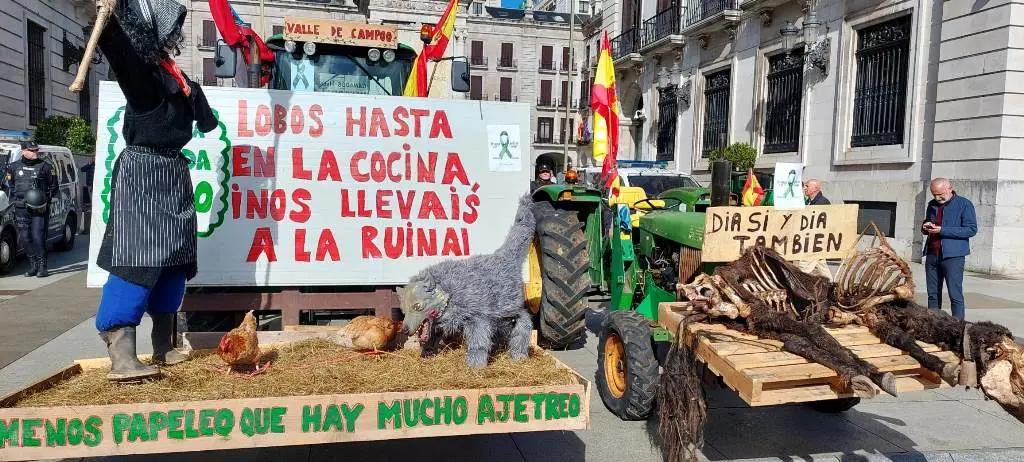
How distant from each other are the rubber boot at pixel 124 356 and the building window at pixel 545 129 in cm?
5308

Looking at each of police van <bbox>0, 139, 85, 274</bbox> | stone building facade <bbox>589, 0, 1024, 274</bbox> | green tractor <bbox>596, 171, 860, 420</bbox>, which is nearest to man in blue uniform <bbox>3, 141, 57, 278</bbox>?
police van <bbox>0, 139, 85, 274</bbox>

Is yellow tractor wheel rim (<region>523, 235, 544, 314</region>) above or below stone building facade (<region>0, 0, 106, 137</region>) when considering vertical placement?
below

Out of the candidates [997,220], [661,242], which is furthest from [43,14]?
[997,220]

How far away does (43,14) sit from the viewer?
2534 cm

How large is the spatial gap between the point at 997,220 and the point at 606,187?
884 cm

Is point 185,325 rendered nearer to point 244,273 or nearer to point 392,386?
point 244,273

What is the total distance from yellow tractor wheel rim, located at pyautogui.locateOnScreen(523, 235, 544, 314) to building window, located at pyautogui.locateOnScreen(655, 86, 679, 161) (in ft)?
60.5

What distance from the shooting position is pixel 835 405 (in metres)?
4.53

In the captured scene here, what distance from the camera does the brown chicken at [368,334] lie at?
140 inches

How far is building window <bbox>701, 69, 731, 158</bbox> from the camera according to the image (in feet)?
65.4

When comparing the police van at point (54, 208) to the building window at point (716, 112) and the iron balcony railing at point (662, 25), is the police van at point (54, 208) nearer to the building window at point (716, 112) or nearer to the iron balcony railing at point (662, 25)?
the building window at point (716, 112)

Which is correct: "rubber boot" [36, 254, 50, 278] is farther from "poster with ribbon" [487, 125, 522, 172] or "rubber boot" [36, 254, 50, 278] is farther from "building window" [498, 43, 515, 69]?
"building window" [498, 43, 515, 69]

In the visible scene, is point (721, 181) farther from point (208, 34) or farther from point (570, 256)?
point (208, 34)

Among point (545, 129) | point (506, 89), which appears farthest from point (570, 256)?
point (506, 89)
